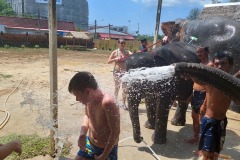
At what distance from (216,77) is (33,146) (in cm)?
354

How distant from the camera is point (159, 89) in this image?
5.07 metres

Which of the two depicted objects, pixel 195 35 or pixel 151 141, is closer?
pixel 151 141

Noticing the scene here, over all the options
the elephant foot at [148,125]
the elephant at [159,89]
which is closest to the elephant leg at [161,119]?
the elephant at [159,89]

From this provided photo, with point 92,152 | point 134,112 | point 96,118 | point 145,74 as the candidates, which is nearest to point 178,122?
point 134,112

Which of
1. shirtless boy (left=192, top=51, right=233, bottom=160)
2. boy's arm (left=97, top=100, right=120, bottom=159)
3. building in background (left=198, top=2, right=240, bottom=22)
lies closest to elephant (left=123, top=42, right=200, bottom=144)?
shirtless boy (left=192, top=51, right=233, bottom=160)

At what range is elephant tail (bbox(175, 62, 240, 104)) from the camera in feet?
7.33

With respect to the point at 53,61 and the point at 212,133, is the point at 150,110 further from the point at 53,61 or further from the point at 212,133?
the point at 53,61

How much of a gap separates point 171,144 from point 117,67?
257 centimetres

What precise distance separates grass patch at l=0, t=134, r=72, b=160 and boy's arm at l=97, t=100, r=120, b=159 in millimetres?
2059

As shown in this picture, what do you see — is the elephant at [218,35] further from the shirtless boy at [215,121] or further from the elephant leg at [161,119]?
the shirtless boy at [215,121]

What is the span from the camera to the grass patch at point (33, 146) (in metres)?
4.58

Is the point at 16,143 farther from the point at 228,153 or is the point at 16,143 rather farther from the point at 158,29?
the point at 158,29

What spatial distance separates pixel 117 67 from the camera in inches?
284

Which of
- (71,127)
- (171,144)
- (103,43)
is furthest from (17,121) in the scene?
(103,43)
